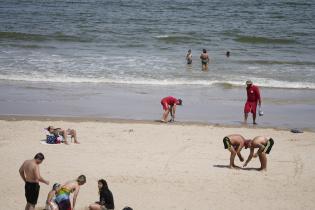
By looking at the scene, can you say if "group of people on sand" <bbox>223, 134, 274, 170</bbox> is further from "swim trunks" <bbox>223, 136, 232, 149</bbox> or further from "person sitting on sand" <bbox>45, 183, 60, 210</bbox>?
"person sitting on sand" <bbox>45, 183, 60, 210</bbox>

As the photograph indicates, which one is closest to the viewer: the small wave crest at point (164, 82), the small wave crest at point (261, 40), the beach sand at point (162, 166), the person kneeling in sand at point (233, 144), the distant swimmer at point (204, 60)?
the beach sand at point (162, 166)

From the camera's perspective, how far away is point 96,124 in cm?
1669

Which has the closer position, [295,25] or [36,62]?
[36,62]

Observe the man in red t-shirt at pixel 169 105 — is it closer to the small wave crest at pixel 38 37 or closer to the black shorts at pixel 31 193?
the black shorts at pixel 31 193

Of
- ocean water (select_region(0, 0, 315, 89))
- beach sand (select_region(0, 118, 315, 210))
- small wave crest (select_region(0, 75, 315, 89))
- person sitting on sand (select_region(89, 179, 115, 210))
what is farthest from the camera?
ocean water (select_region(0, 0, 315, 89))

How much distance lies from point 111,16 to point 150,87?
2330cm

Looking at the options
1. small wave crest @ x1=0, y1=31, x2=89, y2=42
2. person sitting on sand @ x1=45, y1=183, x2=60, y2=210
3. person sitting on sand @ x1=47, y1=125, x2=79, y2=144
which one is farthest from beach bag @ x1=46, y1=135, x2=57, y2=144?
small wave crest @ x1=0, y1=31, x2=89, y2=42

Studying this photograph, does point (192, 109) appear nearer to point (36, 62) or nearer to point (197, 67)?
point (197, 67)

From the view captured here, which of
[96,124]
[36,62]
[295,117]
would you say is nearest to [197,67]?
[36,62]

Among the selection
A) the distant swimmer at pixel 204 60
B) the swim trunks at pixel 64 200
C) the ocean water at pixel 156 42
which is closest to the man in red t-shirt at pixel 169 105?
the ocean water at pixel 156 42

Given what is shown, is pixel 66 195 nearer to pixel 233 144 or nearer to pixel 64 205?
pixel 64 205

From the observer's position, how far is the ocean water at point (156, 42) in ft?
80.4

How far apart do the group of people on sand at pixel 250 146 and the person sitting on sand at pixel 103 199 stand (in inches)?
132

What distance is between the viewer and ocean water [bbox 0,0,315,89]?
2452cm
